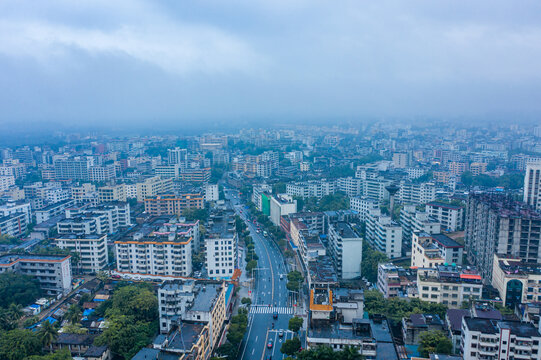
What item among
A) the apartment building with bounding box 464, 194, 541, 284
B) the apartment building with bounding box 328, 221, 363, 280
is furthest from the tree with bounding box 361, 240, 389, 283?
the apartment building with bounding box 464, 194, 541, 284

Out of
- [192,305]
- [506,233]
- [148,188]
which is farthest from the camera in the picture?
[148,188]

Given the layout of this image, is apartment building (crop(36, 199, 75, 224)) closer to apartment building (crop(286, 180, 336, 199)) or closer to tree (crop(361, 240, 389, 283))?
apartment building (crop(286, 180, 336, 199))

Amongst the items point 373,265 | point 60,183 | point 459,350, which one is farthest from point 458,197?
point 60,183

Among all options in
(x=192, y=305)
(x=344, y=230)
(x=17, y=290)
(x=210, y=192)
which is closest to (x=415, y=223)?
(x=344, y=230)

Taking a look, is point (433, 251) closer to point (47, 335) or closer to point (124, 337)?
point (124, 337)

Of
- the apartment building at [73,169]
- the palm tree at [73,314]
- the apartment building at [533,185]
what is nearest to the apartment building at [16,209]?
the palm tree at [73,314]

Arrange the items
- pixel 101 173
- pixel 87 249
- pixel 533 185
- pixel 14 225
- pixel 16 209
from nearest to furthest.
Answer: pixel 87 249
pixel 533 185
pixel 14 225
pixel 16 209
pixel 101 173

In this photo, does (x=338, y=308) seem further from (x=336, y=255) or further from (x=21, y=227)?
(x=21, y=227)
